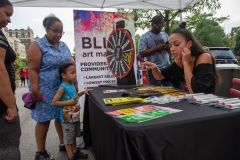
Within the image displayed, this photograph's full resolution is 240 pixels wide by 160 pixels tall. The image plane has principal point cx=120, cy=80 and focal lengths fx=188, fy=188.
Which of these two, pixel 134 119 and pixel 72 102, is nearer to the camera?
pixel 134 119

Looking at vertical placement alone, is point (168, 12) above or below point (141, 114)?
above

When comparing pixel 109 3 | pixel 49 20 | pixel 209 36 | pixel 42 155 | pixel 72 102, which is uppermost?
pixel 209 36

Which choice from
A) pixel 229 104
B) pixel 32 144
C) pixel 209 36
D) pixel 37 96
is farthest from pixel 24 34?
pixel 229 104

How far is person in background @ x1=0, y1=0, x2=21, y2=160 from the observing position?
1143mm

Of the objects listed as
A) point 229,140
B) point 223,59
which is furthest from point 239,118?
point 223,59

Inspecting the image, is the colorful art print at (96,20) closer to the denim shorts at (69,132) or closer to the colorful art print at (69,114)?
the colorful art print at (69,114)

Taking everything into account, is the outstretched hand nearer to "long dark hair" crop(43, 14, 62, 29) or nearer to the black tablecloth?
the black tablecloth

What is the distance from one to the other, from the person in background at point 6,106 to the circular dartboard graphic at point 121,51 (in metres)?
1.17

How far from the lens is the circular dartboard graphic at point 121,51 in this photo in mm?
2164

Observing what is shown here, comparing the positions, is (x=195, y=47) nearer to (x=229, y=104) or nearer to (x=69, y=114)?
(x=229, y=104)

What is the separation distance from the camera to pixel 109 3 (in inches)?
158

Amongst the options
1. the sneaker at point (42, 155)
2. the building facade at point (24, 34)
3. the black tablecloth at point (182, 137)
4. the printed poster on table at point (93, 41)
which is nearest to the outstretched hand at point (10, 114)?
the black tablecloth at point (182, 137)

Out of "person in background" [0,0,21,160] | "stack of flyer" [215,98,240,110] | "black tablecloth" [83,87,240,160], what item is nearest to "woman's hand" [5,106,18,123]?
"person in background" [0,0,21,160]

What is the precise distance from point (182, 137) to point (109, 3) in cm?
375
